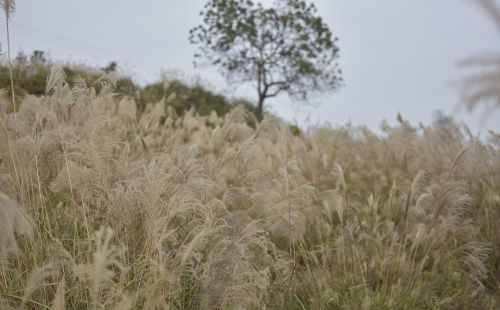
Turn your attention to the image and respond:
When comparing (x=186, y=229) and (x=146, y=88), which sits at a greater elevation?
(x=146, y=88)

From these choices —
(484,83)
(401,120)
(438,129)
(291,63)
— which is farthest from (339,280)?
(291,63)

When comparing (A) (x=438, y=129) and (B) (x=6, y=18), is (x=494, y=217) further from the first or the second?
(B) (x=6, y=18)

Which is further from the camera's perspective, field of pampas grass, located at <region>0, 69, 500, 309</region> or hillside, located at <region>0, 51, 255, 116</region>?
hillside, located at <region>0, 51, 255, 116</region>

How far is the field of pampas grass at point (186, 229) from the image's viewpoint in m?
2.40

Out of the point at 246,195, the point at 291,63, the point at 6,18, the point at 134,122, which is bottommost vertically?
the point at 246,195

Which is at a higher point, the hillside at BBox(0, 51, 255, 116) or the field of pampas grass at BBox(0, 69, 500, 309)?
the hillside at BBox(0, 51, 255, 116)

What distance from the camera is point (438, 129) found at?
7750mm

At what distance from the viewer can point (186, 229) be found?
3318mm

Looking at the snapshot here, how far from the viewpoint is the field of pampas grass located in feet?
7.86

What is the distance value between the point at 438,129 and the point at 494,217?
2820 millimetres

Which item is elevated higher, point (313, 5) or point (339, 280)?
point (313, 5)

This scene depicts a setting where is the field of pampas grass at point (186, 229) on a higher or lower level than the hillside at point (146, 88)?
lower

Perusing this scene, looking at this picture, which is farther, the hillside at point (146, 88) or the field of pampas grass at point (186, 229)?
the hillside at point (146, 88)

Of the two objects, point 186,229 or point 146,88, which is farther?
point 146,88
